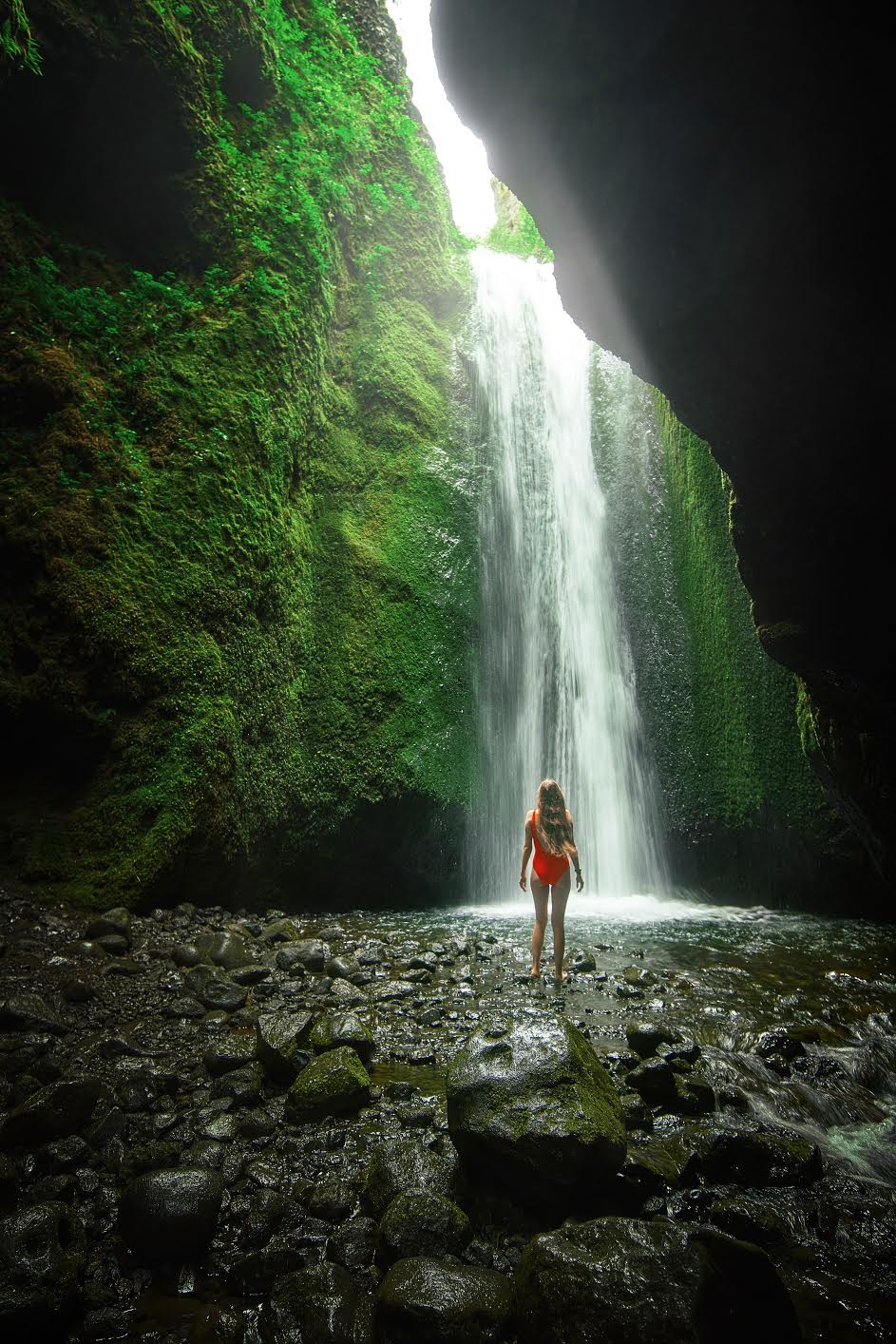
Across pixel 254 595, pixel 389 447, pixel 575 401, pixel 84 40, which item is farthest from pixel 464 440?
pixel 84 40

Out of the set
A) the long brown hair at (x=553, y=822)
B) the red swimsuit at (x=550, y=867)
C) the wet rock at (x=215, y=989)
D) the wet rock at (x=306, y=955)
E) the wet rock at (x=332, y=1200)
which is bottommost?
the wet rock at (x=332, y=1200)

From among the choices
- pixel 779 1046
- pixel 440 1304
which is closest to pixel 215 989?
pixel 440 1304

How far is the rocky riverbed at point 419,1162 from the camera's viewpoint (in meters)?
1.71

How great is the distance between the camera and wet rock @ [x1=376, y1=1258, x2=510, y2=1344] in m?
1.64

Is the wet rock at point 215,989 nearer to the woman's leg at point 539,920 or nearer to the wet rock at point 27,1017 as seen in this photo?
the wet rock at point 27,1017

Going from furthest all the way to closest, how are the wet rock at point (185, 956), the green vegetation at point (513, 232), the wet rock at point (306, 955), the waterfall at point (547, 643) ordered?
the green vegetation at point (513, 232)
the waterfall at point (547, 643)
the wet rock at point (306, 955)
the wet rock at point (185, 956)

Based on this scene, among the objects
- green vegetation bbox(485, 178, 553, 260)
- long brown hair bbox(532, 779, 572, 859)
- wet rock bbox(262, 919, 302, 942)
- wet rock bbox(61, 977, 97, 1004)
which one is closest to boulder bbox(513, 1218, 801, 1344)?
wet rock bbox(61, 977, 97, 1004)

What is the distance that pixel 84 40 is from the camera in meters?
7.57

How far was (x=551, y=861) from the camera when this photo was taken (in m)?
5.30

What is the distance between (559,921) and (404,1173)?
10.1 feet

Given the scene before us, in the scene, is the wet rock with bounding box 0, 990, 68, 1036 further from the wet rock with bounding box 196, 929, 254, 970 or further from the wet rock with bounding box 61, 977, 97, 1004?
the wet rock with bounding box 196, 929, 254, 970

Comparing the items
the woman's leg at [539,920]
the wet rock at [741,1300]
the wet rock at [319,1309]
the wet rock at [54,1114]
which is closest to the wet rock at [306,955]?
the woman's leg at [539,920]

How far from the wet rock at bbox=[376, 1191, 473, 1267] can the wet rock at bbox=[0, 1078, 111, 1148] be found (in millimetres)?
1390

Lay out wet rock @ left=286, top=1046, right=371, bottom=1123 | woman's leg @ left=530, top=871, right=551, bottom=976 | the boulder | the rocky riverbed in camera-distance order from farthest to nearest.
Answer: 1. woman's leg @ left=530, top=871, right=551, bottom=976
2. wet rock @ left=286, top=1046, right=371, bottom=1123
3. the rocky riverbed
4. the boulder
